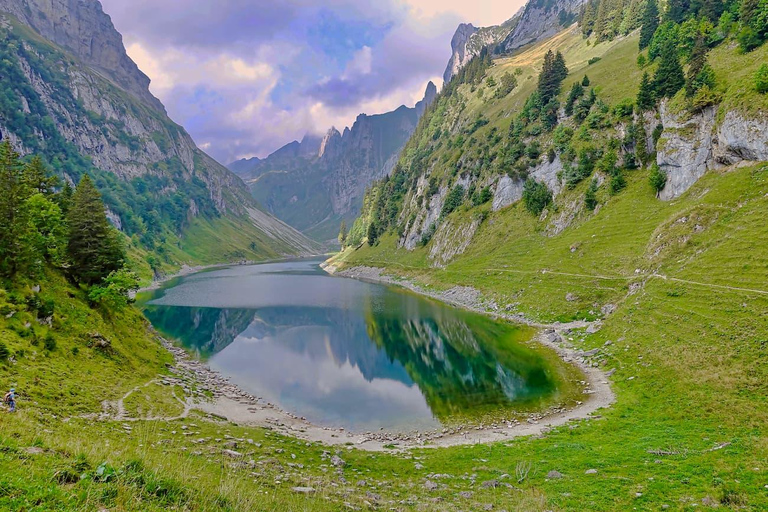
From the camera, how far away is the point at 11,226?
97.1ft

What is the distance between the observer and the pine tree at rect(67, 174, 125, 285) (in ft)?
131

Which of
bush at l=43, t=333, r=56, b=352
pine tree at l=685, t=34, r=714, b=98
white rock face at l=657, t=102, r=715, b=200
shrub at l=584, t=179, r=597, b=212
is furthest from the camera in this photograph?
shrub at l=584, t=179, r=597, b=212

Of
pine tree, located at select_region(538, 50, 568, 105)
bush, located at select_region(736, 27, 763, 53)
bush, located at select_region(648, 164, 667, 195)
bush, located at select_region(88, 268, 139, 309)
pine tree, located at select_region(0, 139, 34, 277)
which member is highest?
pine tree, located at select_region(538, 50, 568, 105)

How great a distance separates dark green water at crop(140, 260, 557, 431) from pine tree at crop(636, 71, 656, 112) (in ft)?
176

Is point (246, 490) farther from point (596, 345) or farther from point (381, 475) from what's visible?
point (596, 345)

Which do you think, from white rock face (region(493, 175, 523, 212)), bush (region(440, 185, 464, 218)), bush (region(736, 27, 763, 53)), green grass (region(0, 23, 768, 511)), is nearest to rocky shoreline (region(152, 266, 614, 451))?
green grass (region(0, 23, 768, 511))

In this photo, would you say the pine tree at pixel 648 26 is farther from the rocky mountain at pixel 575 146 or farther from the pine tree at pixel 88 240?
the pine tree at pixel 88 240

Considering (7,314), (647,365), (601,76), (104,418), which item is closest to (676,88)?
(601,76)

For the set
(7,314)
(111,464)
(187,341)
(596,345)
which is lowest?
(596,345)

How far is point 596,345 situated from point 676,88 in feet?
183

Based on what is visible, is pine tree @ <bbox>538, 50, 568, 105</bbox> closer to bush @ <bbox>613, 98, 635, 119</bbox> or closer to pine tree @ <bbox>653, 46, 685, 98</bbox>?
bush @ <bbox>613, 98, 635, 119</bbox>

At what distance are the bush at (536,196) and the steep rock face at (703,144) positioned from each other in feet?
88.9

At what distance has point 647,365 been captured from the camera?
32.5m

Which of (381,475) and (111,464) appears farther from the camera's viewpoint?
(381,475)
